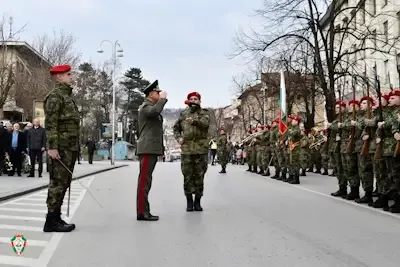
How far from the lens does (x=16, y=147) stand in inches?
774

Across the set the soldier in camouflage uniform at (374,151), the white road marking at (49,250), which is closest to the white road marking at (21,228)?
the white road marking at (49,250)

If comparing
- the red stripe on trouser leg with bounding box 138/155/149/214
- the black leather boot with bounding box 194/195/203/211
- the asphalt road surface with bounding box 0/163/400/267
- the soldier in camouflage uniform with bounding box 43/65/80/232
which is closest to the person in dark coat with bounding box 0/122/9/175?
the asphalt road surface with bounding box 0/163/400/267

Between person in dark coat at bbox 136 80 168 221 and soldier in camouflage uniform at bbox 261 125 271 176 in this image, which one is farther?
soldier in camouflage uniform at bbox 261 125 271 176

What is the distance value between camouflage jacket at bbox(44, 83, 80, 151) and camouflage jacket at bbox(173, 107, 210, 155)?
2.64m

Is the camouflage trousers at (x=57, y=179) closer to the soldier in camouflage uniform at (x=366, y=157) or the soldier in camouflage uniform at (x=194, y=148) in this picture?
the soldier in camouflage uniform at (x=194, y=148)

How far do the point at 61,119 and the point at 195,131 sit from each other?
3.03m

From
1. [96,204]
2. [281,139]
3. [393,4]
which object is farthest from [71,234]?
[393,4]

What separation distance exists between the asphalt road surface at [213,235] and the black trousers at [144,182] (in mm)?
273

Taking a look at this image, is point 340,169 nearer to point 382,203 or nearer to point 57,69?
point 382,203

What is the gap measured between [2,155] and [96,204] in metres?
9.79

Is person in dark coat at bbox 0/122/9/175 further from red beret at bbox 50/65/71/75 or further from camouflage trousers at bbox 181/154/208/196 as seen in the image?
red beret at bbox 50/65/71/75

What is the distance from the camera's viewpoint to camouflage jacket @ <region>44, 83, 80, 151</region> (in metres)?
7.29

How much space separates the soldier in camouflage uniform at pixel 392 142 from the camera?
9.68 m

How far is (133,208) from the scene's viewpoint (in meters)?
10.2
